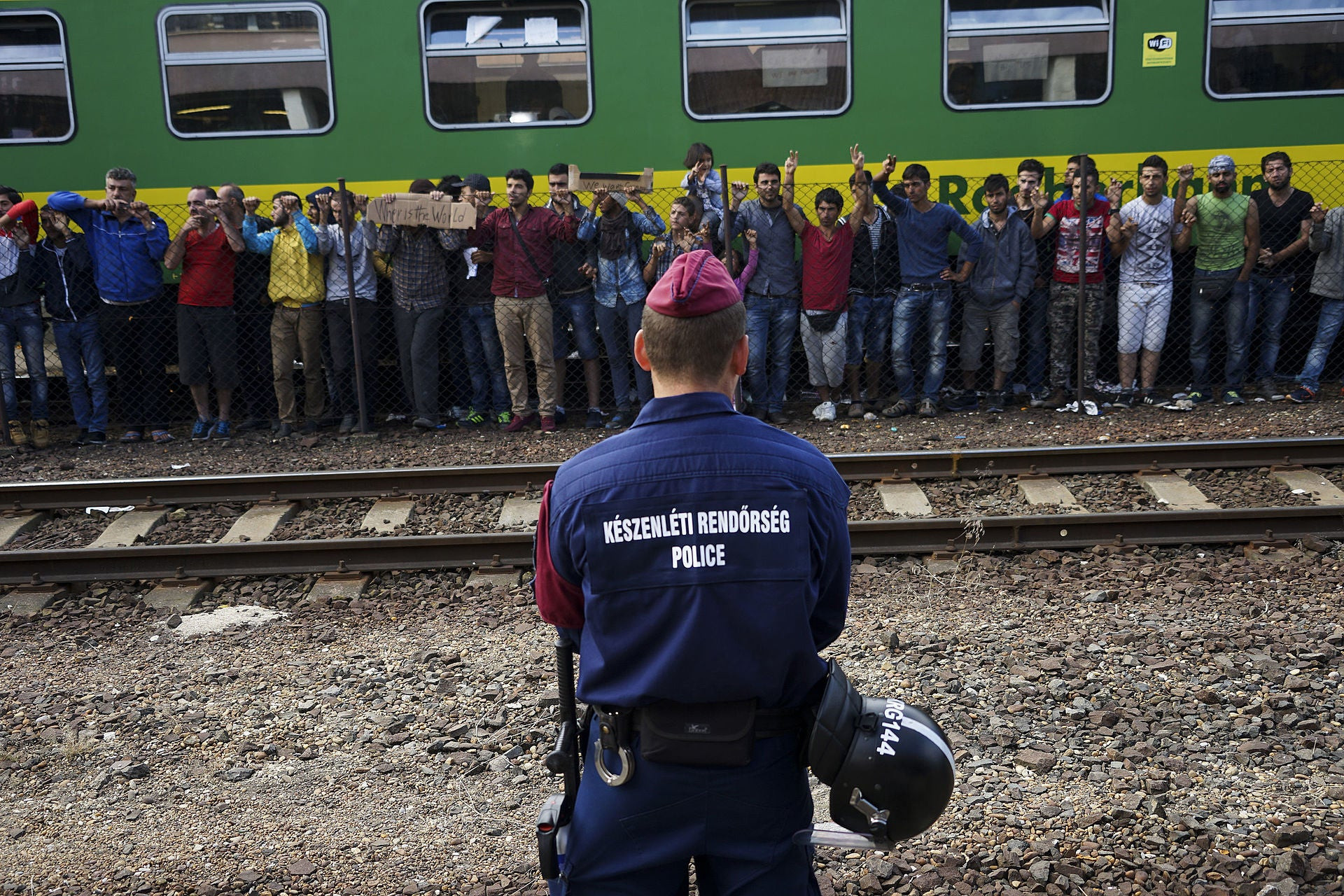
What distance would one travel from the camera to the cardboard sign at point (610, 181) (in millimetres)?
9188

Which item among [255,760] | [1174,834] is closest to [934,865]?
[1174,834]

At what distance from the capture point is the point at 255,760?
4.88m

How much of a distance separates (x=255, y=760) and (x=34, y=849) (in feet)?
2.80

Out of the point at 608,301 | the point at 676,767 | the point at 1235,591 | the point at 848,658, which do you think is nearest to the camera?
the point at 676,767

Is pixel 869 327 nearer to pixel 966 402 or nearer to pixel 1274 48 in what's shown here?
pixel 966 402

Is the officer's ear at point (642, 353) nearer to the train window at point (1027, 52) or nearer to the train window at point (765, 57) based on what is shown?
the train window at point (765, 57)

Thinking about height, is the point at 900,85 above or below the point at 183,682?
above

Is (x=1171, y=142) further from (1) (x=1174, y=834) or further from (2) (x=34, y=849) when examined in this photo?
(2) (x=34, y=849)

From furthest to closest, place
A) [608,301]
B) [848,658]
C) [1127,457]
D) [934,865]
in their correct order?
[608,301] → [1127,457] → [848,658] → [934,865]

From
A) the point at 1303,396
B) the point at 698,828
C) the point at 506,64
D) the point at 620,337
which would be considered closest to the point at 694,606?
the point at 698,828

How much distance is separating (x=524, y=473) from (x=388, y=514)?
0.92 m

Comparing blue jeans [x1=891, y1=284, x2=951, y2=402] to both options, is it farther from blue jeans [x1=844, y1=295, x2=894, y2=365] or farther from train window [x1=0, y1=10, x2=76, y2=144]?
train window [x1=0, y1=10, x2=76, y2=144]

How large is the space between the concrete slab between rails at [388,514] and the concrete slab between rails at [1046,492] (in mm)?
3911

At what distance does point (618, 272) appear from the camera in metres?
9.66
